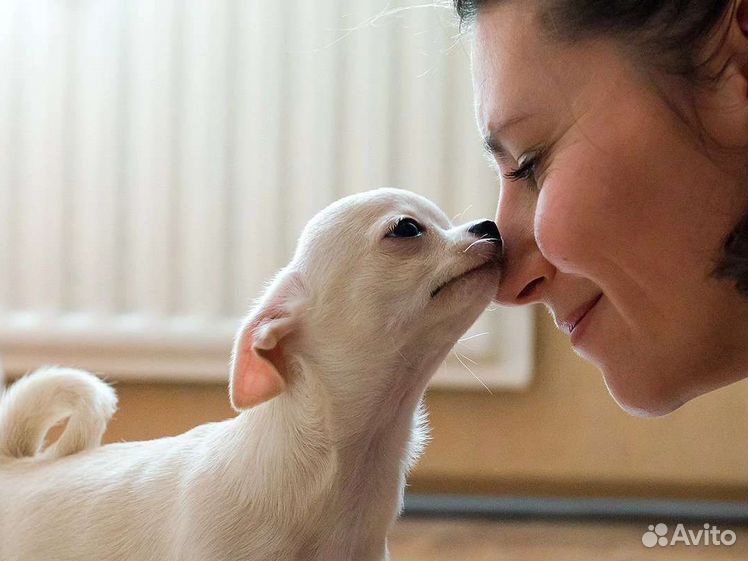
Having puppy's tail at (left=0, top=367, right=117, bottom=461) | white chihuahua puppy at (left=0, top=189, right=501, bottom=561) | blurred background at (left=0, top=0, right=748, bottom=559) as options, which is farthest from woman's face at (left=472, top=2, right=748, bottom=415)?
blurred background at (left=0, top=0, right=748, bottom=559)

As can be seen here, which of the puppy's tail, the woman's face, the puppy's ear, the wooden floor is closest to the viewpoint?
the woman's face

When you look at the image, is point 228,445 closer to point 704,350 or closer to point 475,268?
point 475,268

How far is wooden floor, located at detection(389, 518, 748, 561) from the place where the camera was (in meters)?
1.29

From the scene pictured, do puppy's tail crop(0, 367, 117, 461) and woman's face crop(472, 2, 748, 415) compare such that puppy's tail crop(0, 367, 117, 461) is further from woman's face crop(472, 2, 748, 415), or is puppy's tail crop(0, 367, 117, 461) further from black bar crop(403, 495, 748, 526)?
black bar crop(403, 495, 748, 526)

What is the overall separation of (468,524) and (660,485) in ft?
1.07

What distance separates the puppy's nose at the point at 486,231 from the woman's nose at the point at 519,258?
0.6 inches

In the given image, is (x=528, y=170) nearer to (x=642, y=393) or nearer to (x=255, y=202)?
(x=642, y=393)

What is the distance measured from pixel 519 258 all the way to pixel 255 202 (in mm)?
768

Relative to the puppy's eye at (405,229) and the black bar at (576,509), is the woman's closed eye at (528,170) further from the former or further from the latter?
the black bar at (576,509)

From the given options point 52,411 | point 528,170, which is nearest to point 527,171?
point 528,170

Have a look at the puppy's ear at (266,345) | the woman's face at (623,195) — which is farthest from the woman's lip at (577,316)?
the puppy's ear at (266,345)

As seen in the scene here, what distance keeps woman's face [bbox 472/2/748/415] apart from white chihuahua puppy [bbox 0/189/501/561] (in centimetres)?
11

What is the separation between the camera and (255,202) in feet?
5.09

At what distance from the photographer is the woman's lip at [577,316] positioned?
83 centimetres
